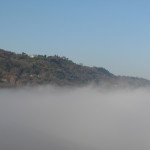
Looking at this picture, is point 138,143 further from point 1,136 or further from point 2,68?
point 2,68

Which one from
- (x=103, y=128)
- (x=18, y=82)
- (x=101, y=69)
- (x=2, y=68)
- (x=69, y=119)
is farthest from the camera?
(x=101, y=69)

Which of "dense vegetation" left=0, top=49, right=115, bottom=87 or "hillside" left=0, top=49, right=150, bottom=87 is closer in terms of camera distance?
"hillside" left=0, top=49, right=150, bottom=87

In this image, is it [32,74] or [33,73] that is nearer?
[32,74]

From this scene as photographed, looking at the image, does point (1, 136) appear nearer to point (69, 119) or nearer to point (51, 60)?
point (69, 119)

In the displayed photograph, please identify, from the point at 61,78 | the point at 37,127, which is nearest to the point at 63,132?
the point at 37,127

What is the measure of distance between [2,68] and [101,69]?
1869 inches

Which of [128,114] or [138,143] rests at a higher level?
[128,114]

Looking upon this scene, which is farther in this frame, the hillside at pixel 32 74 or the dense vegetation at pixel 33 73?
the dense vegetation at pixel 33 73

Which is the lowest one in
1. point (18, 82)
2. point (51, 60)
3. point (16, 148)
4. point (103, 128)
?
point (16, 148)

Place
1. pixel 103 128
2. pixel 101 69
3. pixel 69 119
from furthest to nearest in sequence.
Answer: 1. pixel 101 69
2. pixel 69 119
3. pixel 103 128

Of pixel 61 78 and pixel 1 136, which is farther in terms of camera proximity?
pixel 61 78

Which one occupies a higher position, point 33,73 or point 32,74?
point 33,73

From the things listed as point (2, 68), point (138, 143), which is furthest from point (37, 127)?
point (2, 68)

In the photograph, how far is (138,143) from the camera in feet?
42.0
